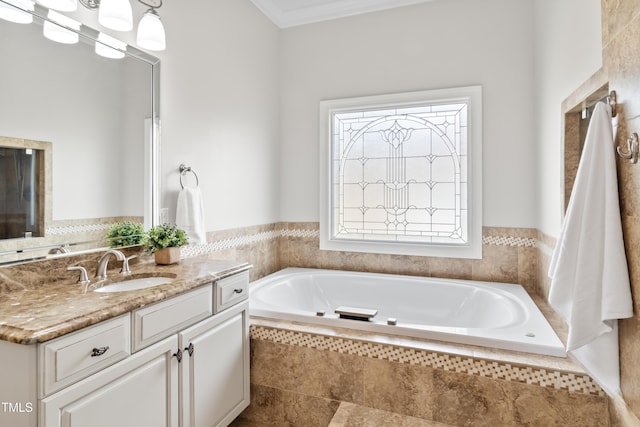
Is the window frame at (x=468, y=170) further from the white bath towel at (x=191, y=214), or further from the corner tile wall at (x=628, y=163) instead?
the corner tile wall at (x=628, y=163)

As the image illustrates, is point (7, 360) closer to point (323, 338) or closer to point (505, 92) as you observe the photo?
point (323, 338)

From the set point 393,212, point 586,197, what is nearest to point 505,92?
point 393,212

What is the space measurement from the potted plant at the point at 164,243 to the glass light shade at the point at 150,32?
0.95 m

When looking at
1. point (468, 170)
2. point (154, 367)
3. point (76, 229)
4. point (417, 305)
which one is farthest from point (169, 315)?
point (468, 170)

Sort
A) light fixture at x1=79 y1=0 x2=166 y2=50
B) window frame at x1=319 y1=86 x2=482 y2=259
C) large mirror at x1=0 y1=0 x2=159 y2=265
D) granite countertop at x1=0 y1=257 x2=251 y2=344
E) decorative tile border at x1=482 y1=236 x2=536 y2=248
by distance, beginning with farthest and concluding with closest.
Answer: window frame at x1=319 y1=86 x2=482 y2=259, decorative tile border at x1=482 y1=236 x2=536 y2=248, light fixture at x1=79 y1=0 x2=166 y2=50, large mirror at x1=0 y1=0 x2=159 y2=265, granite countertop at x1=0 y1=257 x2=251 y2=344

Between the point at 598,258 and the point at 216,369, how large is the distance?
1.70 m

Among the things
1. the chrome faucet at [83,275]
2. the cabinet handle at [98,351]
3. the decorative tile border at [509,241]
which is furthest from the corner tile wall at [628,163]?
the chrome faucet at [83,275]

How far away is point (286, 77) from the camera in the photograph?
3.44 m

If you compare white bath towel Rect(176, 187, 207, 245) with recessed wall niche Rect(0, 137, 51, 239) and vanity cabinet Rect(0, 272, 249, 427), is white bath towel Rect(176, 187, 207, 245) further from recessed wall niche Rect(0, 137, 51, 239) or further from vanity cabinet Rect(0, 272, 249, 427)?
recessed wall niche Rect(0, 137, 51, 239)

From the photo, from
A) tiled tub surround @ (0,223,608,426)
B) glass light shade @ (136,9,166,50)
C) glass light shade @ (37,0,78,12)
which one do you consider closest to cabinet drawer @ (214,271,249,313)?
tiled tub surround @ (0,223,608,426)

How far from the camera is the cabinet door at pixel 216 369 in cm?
159

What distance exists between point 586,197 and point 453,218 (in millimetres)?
1672

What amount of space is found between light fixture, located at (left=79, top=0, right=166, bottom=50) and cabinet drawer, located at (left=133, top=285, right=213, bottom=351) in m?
1.29

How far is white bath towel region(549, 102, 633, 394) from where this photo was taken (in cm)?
122
